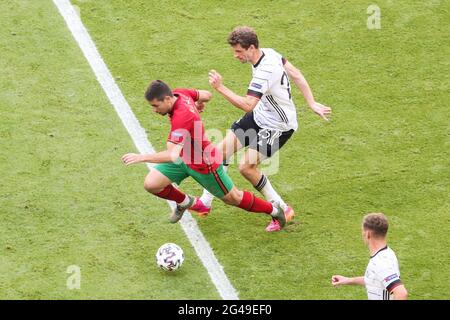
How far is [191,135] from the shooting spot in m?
10.4

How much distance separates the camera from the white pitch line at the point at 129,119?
10445 mm

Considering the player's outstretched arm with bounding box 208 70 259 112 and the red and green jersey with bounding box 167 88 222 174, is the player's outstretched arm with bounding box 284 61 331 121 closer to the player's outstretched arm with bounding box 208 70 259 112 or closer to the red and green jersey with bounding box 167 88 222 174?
the player's outstretched arm with bounding box 208 70 259 112

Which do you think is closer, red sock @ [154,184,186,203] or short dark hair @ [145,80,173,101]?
short dark hair @ [145,80,173,101]

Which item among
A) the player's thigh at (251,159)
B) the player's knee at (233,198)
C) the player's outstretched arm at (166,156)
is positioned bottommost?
the player's knee at (233,198)

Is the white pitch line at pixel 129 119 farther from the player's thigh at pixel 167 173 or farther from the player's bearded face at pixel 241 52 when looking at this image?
the player's bearded face at pixel 241 52

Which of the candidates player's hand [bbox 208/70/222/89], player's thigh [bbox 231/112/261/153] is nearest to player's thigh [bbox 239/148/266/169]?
player's thigh [bbox 231/112/261/153]

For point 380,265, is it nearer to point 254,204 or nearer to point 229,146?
point 254,204

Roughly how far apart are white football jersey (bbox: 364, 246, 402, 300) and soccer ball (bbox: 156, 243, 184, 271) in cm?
208

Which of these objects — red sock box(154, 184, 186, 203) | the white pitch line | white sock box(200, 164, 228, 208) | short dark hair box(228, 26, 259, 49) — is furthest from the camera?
white sock box(200, 164, 228, 208)

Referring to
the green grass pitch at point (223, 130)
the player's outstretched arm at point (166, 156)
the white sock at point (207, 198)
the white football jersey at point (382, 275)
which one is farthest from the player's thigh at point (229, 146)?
the white football jersey at point (382, 275)

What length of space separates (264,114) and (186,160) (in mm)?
1050

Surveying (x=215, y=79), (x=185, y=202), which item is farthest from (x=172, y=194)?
(x=215, y=79)

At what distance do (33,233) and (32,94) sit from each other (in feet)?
8.67

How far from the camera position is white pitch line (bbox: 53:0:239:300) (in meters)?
10.4
